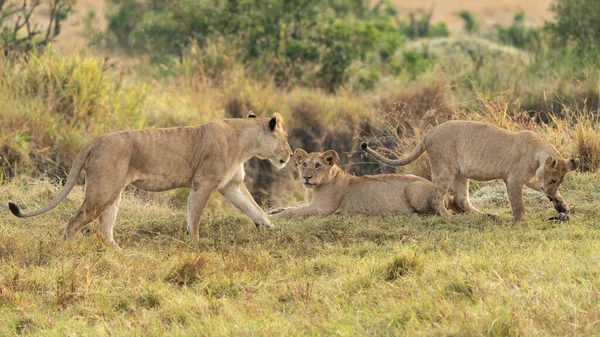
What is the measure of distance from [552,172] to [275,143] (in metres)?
2.39

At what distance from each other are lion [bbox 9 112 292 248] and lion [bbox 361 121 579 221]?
116cm

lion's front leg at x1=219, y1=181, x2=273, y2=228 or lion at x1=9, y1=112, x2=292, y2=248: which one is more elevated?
lion at x1=9, y1=112, x2=292, y2=248

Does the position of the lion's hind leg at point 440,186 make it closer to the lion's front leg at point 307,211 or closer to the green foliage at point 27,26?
the lion's front leg at point 307,211

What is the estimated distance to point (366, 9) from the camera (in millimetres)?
27750

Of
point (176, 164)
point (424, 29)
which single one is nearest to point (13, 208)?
point (176, 164)

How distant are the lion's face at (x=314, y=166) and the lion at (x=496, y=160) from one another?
0.64 m

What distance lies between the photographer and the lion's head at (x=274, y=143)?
8586 mm

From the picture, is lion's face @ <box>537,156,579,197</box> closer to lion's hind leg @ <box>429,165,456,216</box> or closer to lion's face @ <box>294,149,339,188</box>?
lion's hind leg @ <box>429,165,456,216</box>

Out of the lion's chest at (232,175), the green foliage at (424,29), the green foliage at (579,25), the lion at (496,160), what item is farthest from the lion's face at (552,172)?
the green foliage at (424,29)

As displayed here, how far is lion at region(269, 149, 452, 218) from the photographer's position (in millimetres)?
9227

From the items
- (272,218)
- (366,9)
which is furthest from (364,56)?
(272,218)

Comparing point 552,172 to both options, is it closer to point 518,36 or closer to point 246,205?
point 246,205

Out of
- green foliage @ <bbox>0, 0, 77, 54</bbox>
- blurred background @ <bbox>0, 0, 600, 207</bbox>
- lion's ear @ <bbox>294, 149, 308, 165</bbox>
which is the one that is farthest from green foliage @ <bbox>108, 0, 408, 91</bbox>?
lion's ear @ <bbox>294, 149, 308, 165</bbox>

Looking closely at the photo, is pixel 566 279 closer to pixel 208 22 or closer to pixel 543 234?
pixel 543 234
